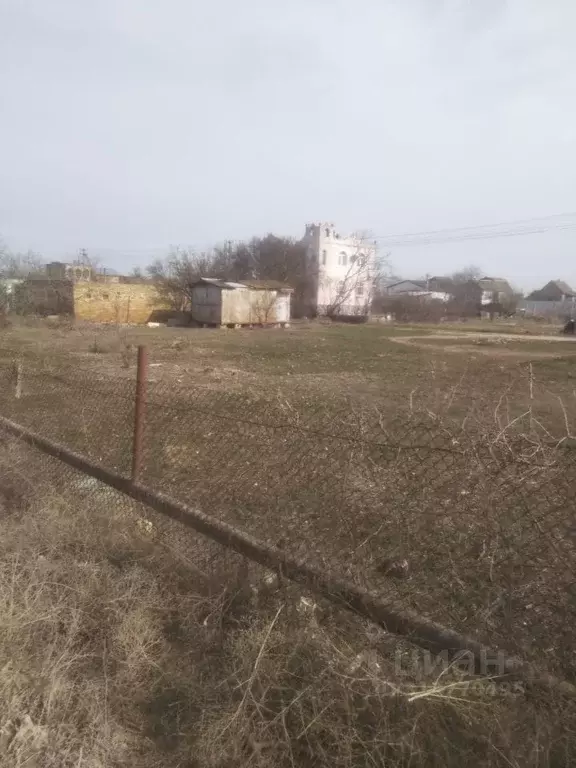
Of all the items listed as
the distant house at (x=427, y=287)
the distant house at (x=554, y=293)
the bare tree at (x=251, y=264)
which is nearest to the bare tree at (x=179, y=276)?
the bare tree at (x=251, y=264)

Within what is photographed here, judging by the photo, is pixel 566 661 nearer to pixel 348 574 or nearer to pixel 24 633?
pixel 348 574

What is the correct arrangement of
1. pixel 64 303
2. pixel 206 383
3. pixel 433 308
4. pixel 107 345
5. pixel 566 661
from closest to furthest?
1. pixel 566 661
2. pixel 206 383
3. pixel 107 345
4. pixel 64 303
5. pixel 433 308

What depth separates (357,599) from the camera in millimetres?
2211

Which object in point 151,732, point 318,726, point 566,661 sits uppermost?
point 566,661

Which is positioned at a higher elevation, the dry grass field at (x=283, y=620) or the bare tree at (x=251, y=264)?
the bare tree at (x=251, y=264)

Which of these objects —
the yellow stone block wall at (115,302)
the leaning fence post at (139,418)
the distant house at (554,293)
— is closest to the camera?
the leaning fence post at (139,418)

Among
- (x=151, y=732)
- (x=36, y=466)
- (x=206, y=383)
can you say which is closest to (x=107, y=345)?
(x=206, y=383)

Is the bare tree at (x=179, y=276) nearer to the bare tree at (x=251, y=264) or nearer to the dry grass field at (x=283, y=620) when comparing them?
the bare tree at (x=251, y=264)

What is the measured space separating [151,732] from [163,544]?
1193mm

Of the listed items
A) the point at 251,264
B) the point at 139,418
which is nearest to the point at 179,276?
the point at 251,264

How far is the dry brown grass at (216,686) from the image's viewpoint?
70.6 inches

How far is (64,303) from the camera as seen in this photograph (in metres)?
38.7

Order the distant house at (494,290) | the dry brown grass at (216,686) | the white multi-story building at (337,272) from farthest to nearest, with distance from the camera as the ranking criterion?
the distant house at (494,290) < the white multi-story building at (337,272) < the dry brown grass at (216,686)

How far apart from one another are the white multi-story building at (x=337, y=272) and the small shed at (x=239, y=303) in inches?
572
